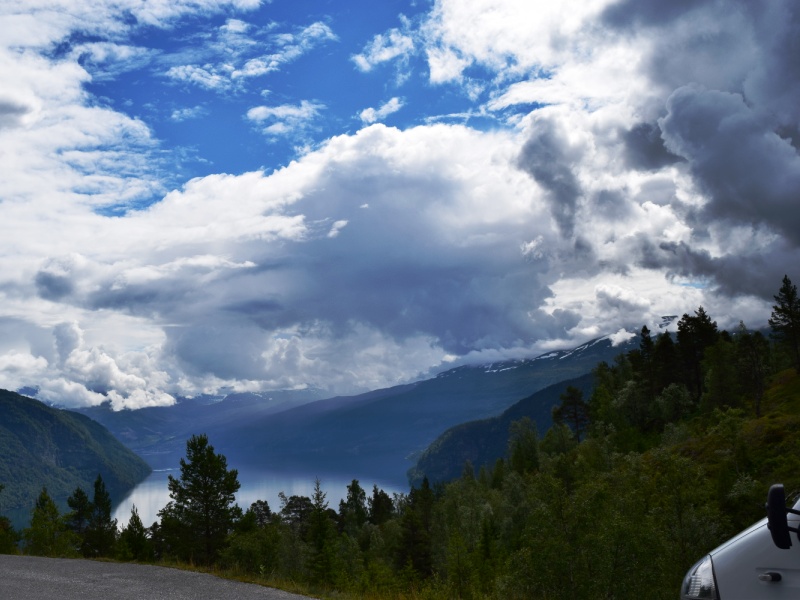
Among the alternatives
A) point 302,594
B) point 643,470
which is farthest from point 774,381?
point 302,594

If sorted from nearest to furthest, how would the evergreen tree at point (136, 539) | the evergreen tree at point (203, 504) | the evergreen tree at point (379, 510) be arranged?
1. the evergreen tree at point (203, 504)
2. the evergreen tree at point (136, 539)
3. the evergreen tree at point (379, 510)

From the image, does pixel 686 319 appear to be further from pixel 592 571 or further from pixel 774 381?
pixel 592 571

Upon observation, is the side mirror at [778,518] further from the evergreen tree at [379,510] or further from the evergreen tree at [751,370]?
the evergreen tree at [379,510]

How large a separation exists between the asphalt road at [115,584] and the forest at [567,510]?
116 centimetres

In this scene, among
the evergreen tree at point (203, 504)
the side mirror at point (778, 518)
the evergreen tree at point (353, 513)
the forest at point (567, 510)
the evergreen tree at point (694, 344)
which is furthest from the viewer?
the evergreen tree at point (353, 513)

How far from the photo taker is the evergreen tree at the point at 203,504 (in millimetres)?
52031

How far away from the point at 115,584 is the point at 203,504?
3813 cm

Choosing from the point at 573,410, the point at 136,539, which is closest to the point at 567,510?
the point at 136,539

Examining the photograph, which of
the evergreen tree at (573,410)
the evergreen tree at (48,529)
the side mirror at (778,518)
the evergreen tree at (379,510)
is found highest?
the evergreen tree at (573,410)

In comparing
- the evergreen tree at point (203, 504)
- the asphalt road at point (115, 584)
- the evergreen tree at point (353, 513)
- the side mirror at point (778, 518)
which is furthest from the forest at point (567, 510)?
the side mirror at point (778, 518)

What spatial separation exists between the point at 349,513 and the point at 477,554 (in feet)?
246

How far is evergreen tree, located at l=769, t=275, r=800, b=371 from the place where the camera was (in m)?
112

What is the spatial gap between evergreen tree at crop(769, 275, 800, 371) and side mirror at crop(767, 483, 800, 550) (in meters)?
124

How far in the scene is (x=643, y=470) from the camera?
64.8 meters
